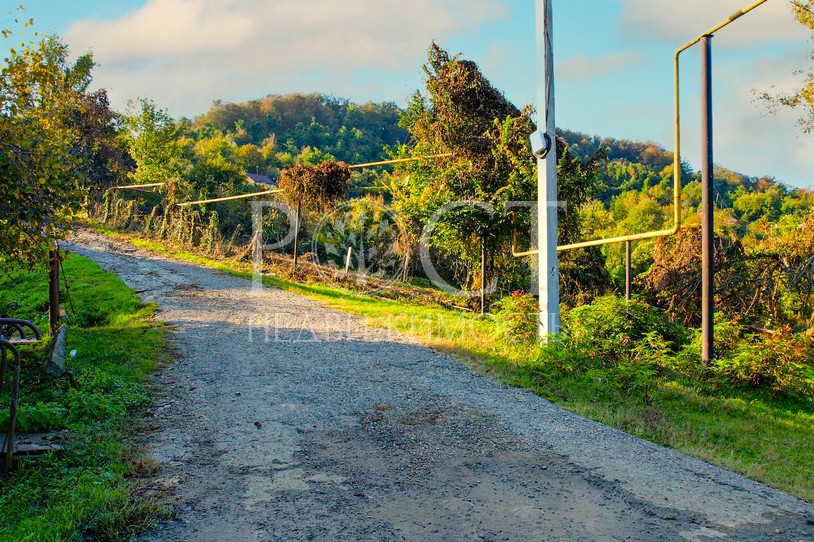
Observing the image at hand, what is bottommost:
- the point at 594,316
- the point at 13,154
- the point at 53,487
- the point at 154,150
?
the point at 53,487

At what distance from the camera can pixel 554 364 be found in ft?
27.3

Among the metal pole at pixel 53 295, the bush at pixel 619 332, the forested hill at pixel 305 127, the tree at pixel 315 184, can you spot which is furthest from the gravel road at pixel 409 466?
the forested hill at pixel 305 127

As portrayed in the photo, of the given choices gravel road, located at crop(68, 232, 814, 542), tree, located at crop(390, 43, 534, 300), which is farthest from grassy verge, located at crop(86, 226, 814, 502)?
tree, located at crop(390, 43, 534, 300)

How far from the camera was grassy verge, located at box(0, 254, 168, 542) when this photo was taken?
3.71m

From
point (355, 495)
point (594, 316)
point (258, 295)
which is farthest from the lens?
point (258, 295)

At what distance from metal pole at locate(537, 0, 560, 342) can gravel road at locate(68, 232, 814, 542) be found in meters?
1.67

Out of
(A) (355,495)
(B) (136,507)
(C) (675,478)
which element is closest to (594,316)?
(C) (675,478)

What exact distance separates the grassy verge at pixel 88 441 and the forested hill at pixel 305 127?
33234mm

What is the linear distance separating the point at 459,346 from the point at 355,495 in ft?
18.1

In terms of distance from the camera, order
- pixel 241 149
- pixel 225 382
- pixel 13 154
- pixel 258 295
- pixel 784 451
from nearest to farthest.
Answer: pixel 13 154 < pixel 784 451 < pixel 225 382 < pixel 258 295 < pixel 241 149

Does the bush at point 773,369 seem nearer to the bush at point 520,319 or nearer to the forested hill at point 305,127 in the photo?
the bush at point 520,319

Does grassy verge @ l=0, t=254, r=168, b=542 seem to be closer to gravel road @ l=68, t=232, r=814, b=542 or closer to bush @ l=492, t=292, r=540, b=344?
gravel road @ l=68, t=232, r=814, b=542

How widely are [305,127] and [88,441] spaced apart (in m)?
55.3

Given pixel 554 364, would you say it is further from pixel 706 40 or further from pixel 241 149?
pixel 241 149
